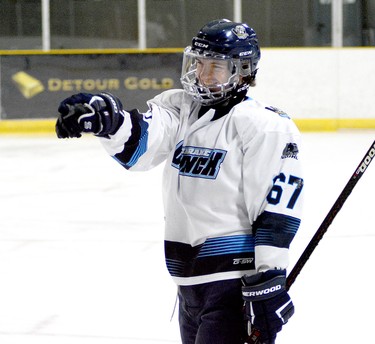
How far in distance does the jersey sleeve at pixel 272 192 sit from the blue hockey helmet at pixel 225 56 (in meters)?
0.15

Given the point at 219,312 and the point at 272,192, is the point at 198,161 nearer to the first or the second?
the point at 272,192

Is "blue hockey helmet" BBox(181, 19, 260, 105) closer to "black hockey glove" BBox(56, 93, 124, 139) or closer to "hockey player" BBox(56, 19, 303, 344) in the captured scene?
"hockey player" BBox(56, 19, 303, 344)

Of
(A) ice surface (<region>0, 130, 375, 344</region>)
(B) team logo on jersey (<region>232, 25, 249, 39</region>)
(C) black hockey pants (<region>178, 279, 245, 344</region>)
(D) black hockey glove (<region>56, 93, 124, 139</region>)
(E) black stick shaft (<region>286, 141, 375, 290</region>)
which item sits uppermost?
(B) team logo on jersey (<region>232, 25, 249, 39</region>)

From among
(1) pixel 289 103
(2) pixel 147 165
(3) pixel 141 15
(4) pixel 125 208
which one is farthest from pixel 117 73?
(2) pixel 147 165

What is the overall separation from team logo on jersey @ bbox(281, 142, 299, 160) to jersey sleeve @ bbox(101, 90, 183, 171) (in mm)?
269

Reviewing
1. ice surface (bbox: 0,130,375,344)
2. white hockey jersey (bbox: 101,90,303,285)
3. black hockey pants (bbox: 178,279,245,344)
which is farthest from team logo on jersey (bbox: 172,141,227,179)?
ice surface (bbox: 0,130,375,344)

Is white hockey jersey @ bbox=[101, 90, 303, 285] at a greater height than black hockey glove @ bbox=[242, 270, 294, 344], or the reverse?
white hockey jersey @ bbox=[101, 90, 303, 285]

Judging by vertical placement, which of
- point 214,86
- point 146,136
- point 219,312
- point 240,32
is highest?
point 240,32

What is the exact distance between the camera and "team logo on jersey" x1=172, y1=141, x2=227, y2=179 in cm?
188

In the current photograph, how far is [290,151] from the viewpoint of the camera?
1864 millimetres

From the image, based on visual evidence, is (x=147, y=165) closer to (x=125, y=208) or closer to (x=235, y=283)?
(x=235, y=283)

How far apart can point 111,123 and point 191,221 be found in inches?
10.7

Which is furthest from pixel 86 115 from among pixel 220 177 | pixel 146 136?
pixel 220 177

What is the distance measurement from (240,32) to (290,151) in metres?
0.29
